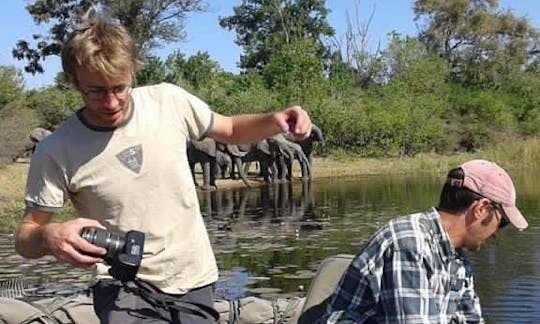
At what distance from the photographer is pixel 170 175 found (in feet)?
10.4

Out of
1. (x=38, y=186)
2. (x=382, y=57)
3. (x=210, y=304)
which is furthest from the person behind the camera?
(x=382, y=57)

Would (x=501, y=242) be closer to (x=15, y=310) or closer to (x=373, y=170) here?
(x=15, y=310)

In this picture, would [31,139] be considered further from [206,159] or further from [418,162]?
[418,162]

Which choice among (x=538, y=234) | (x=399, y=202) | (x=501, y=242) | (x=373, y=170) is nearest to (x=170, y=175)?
(x=501, y=242)

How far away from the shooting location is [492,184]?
3.41 meters

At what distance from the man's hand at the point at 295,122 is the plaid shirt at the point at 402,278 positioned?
475mm

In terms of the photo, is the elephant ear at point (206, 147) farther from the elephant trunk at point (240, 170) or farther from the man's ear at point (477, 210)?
the man's ear at point (477, 210)

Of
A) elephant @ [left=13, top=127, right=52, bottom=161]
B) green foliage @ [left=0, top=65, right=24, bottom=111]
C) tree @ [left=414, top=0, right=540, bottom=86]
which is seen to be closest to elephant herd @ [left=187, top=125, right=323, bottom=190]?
elephant @ [left=13, top=127, right=52, bottom=161]

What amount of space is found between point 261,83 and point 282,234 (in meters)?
29.4

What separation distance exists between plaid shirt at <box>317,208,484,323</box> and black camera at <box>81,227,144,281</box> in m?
0.80

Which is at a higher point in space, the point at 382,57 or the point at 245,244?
the point at 382,57

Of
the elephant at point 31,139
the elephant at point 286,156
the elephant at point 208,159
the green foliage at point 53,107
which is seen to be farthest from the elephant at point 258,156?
the green foliage at point 53,107

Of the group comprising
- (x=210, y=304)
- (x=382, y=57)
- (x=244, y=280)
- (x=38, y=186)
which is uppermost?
(x=382, y=57)

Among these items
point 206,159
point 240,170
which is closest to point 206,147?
point 206,159
